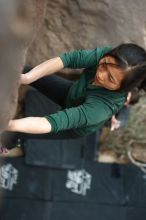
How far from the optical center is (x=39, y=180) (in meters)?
2.74

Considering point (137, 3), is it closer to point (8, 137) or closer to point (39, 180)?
point (8, 137)

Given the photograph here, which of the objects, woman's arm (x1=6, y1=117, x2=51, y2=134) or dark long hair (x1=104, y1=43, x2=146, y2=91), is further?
dark long hair (x1=104, y1=43, x2=146, y2=91)

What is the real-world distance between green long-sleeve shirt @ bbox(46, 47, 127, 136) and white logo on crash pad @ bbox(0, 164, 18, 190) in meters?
1.20

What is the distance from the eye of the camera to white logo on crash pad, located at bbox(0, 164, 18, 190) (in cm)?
272

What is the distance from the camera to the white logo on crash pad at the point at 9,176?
8.92 feet

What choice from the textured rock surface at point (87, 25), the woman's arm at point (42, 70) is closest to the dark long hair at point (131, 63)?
the woman's arm at point (42, 70)

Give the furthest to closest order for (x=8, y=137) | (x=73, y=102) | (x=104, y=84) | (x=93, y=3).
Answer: (x=93, y=3)
(x=8, y=137)
(x=73, y=102)
(x=104, y=84)

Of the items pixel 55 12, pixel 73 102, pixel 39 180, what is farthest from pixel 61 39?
pixel 39 180

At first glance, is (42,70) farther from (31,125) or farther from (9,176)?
(9,176)

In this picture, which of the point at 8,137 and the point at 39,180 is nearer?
the point at 8,137

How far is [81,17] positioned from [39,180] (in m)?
0.97

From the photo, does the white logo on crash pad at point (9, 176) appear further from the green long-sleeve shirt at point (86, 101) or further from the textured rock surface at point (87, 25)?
the green long-sleeve shirt at point (86, 101)

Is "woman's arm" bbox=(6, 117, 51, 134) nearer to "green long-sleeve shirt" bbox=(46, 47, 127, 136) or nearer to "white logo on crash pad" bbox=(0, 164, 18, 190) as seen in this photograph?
"green long-sleeve shirt" bbox=(46, 47, 127, 136)

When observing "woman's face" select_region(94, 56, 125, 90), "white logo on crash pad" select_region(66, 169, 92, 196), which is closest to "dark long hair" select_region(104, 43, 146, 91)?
"woman's face" select_region(94, 56, 125, 90)
